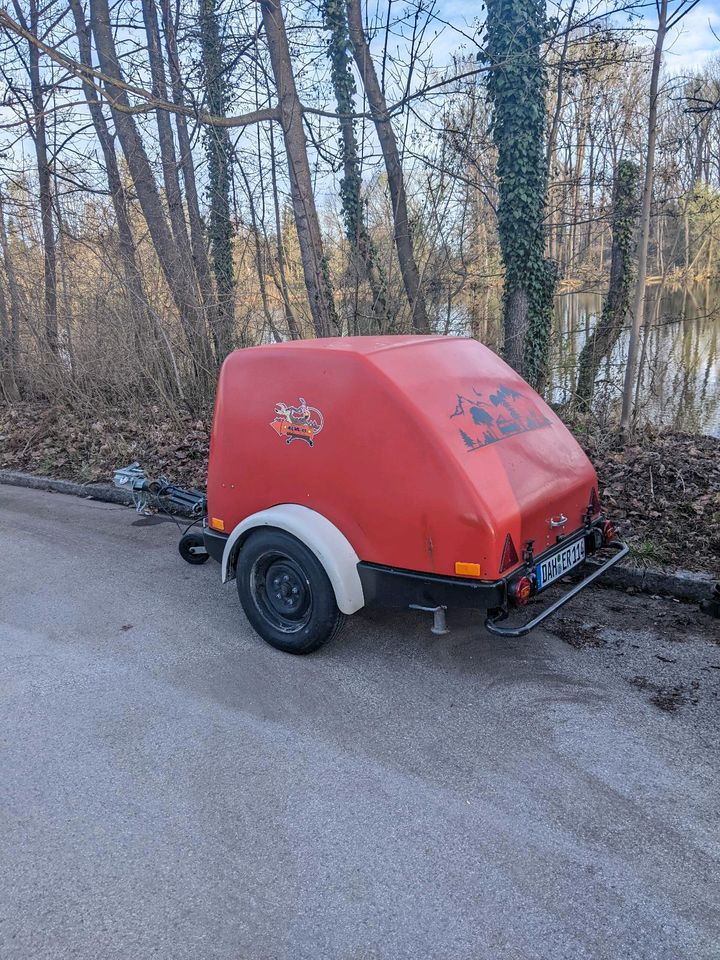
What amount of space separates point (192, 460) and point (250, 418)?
4709 millimetres

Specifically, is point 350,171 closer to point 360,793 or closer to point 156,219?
point 156,219

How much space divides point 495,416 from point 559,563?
0.94 m

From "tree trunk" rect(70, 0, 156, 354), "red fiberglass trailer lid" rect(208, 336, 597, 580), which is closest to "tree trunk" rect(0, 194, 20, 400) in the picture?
"tree trunk" rect(70, 0, 156, 354)

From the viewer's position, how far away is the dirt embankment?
5.37 metres

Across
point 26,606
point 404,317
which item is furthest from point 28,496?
point 404,317

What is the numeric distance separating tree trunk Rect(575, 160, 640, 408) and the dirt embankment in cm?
350

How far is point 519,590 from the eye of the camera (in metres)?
3.64

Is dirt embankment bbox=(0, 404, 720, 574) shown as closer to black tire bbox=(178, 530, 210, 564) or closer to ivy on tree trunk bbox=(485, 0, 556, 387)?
black tire bbox=(178, 530, 210, 564)

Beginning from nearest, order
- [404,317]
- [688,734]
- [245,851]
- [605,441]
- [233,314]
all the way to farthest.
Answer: [245,851], [688,734], [605,441], [404,317], [233,314]

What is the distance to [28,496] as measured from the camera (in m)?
8.78

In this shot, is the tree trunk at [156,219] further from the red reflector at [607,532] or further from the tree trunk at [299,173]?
the red reflector at [607,532]

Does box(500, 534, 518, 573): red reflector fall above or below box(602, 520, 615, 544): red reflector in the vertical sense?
above

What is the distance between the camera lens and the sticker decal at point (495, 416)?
384 centimetres

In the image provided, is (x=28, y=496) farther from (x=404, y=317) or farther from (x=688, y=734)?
(x=688, y=734)
